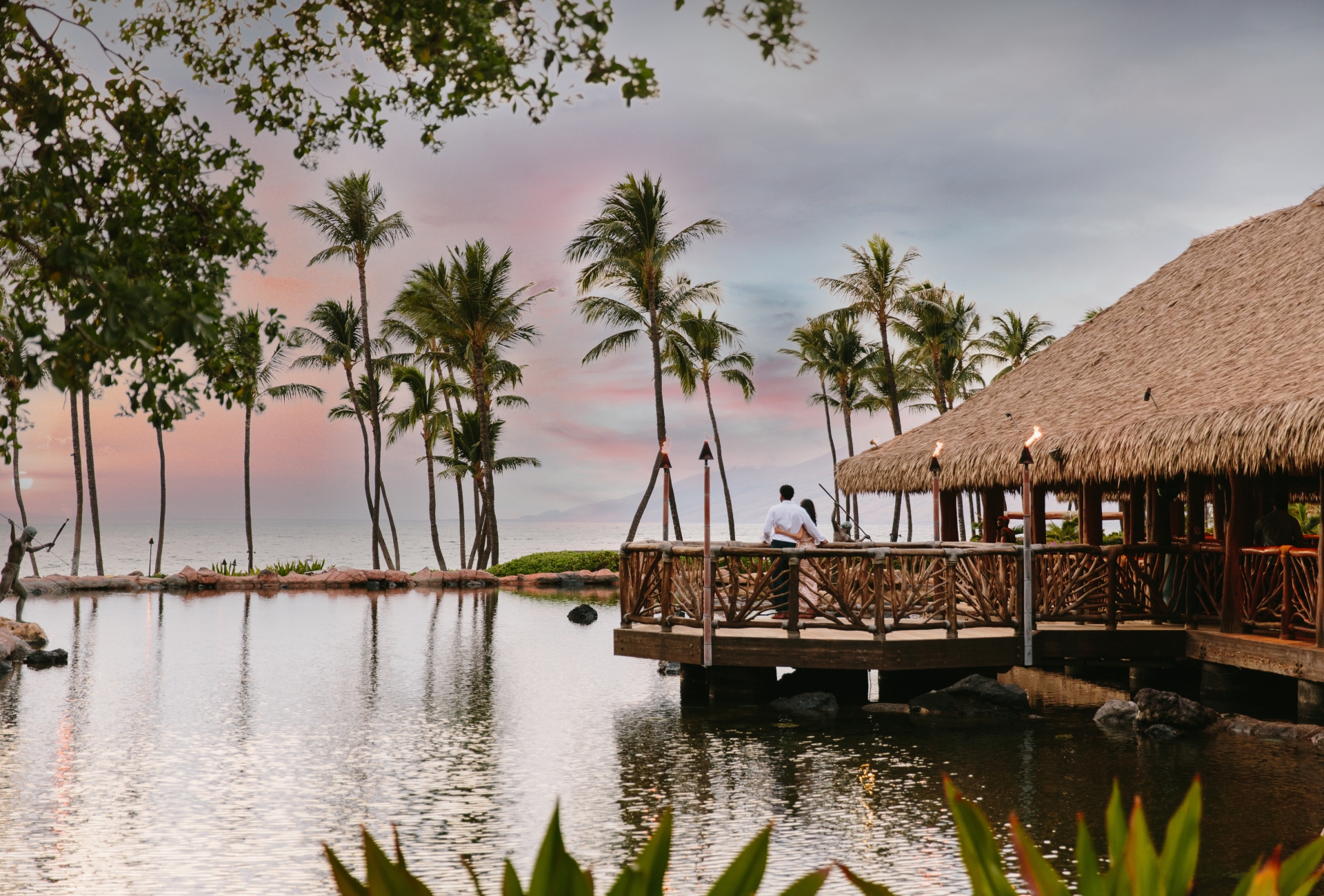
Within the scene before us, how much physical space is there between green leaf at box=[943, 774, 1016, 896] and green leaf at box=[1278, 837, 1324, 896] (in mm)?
508

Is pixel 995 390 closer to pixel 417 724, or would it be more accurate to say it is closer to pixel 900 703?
pixel 900 703

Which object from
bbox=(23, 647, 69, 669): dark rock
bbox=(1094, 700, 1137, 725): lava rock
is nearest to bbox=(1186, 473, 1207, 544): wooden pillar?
bbox=(1094, 700, 1137, 725): lava rock

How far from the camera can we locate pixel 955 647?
1237 cm

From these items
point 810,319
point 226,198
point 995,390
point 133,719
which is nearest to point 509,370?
point 810,319

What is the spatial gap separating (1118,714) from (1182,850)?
10503mm

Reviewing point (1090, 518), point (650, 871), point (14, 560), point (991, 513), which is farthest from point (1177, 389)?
point (14, 560)

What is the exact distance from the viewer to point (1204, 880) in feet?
21.1

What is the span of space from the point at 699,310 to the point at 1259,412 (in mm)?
27474

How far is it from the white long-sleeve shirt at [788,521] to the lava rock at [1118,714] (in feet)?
12.6

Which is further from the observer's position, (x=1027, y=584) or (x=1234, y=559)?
(x=1234, y=559)

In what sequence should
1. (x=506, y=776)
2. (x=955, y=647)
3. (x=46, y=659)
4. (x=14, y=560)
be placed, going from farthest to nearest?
(x=14, y=560) < (x=46, y=659) < (x=955, y=647) < (x=506, y=776)

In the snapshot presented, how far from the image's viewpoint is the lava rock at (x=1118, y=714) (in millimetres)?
11734

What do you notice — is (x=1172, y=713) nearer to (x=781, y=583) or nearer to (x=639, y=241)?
(x=781, y=583)

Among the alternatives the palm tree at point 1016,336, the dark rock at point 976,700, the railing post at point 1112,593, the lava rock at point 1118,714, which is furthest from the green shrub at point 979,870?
the palm tree at point 1016,336
